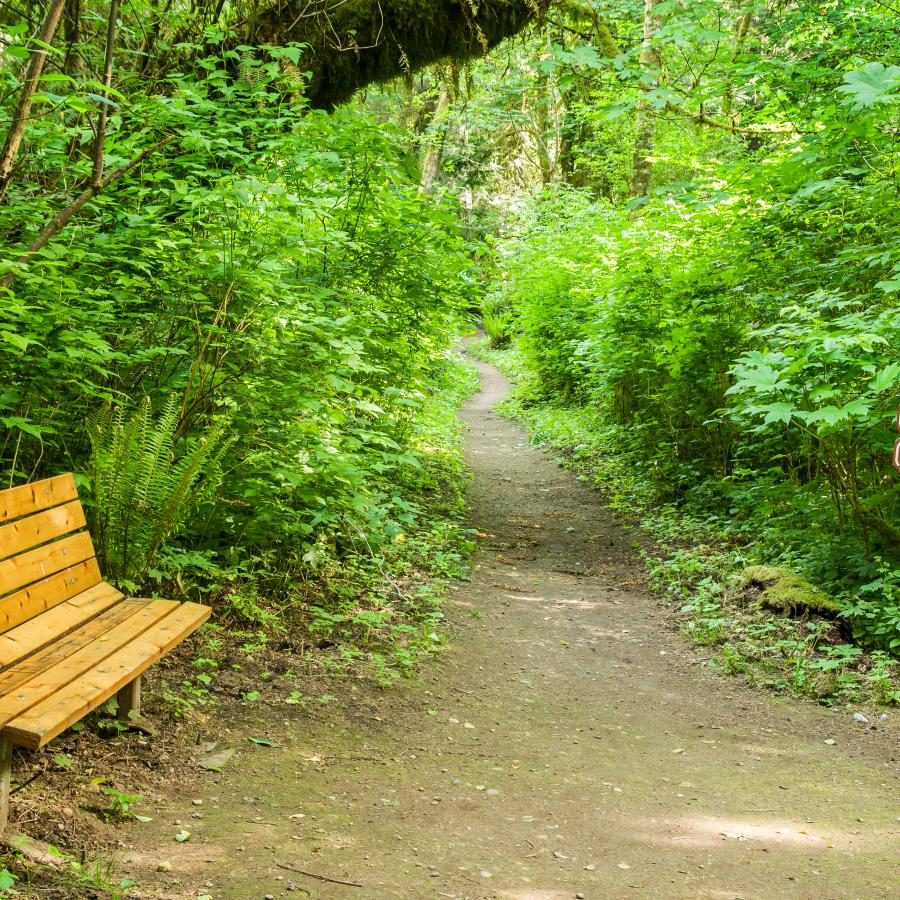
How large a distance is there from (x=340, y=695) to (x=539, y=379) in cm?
1635

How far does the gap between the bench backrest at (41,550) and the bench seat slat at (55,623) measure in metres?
0.03

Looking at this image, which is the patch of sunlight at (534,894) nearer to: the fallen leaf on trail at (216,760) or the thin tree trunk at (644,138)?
the fallen leaf on trail at (216,760)

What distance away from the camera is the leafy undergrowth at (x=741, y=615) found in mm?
5145

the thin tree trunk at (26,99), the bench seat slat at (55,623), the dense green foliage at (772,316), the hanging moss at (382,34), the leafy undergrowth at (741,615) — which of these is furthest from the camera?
the hanging moss at (382,34)

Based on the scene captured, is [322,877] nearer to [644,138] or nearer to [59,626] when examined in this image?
[59,626]

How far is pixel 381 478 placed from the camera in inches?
320

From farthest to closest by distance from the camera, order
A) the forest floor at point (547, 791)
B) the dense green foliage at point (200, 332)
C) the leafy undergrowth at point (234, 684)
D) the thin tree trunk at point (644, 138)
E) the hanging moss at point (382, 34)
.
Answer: the thin tree trunk at point (644, 138)
the hanging moss at point (382, 34)
the dense green foliage at point (200, 332)
the forest floor at point (547, 791)
the leafy undergrowth at point (234, 684)

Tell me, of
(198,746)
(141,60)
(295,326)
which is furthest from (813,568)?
(141,60)

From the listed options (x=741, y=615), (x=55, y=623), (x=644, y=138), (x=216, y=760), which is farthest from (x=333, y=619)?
(x=644, y=138)

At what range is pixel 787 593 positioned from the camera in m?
5.96

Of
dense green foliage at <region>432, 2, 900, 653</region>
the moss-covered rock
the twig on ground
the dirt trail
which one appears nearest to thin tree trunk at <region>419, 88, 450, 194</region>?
dense green foliage at <region>432, 2, 900, 653</region>

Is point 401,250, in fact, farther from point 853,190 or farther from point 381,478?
point 853,190

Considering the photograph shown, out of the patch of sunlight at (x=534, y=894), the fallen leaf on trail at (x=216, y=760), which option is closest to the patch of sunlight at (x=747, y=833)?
the patch of sunlight at (x=534, y=894)

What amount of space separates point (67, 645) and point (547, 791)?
7.47 ft
